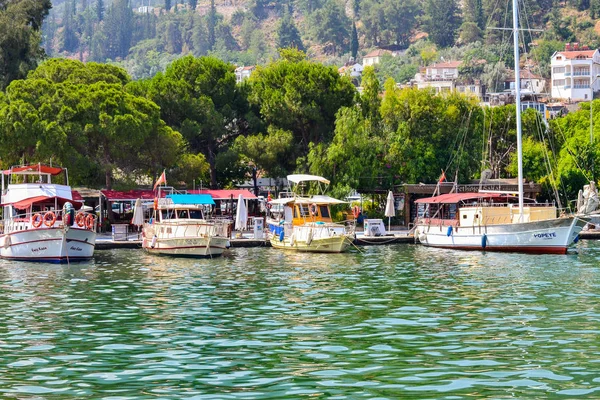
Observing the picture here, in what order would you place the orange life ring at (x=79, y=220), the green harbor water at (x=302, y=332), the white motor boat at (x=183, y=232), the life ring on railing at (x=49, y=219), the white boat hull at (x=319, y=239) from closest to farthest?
the green harbor water at (x=302, y=332) < the life ring on railing at (x=49, y=219) < the orange life ring at (x=79, y=220) < the white motor boat at (x=183, y=232) < the white boat hull at (x=319, y=239)

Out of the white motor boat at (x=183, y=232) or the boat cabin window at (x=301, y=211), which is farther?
the boat cabin window at (x=301, y=211)

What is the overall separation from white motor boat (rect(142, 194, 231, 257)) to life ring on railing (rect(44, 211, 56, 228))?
6.08 meters

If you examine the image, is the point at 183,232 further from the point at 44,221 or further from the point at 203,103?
the point at 203,103

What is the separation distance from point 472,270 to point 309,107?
39.4m

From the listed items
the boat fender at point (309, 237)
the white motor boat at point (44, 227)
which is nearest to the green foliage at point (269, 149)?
the boat fender at point (309, 237)

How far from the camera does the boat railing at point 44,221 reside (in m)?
50.6

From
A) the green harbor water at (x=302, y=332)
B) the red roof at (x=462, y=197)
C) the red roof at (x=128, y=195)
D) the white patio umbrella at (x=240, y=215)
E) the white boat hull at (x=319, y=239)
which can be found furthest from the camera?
the red roof at (x=128, y=195)

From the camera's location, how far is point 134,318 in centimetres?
3006

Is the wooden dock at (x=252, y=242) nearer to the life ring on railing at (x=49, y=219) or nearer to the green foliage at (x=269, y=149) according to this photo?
the life ring on railing at (x=49, y=219)

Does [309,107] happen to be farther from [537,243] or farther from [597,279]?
[597,279]

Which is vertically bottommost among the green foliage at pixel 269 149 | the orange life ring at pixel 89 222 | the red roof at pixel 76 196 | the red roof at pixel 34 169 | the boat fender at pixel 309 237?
the boat fender at pixel 309 237

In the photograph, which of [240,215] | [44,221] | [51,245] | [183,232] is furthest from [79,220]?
[240,215]

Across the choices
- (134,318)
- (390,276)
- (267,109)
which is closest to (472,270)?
(390,276)

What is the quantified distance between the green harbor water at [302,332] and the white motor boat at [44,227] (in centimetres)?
428
